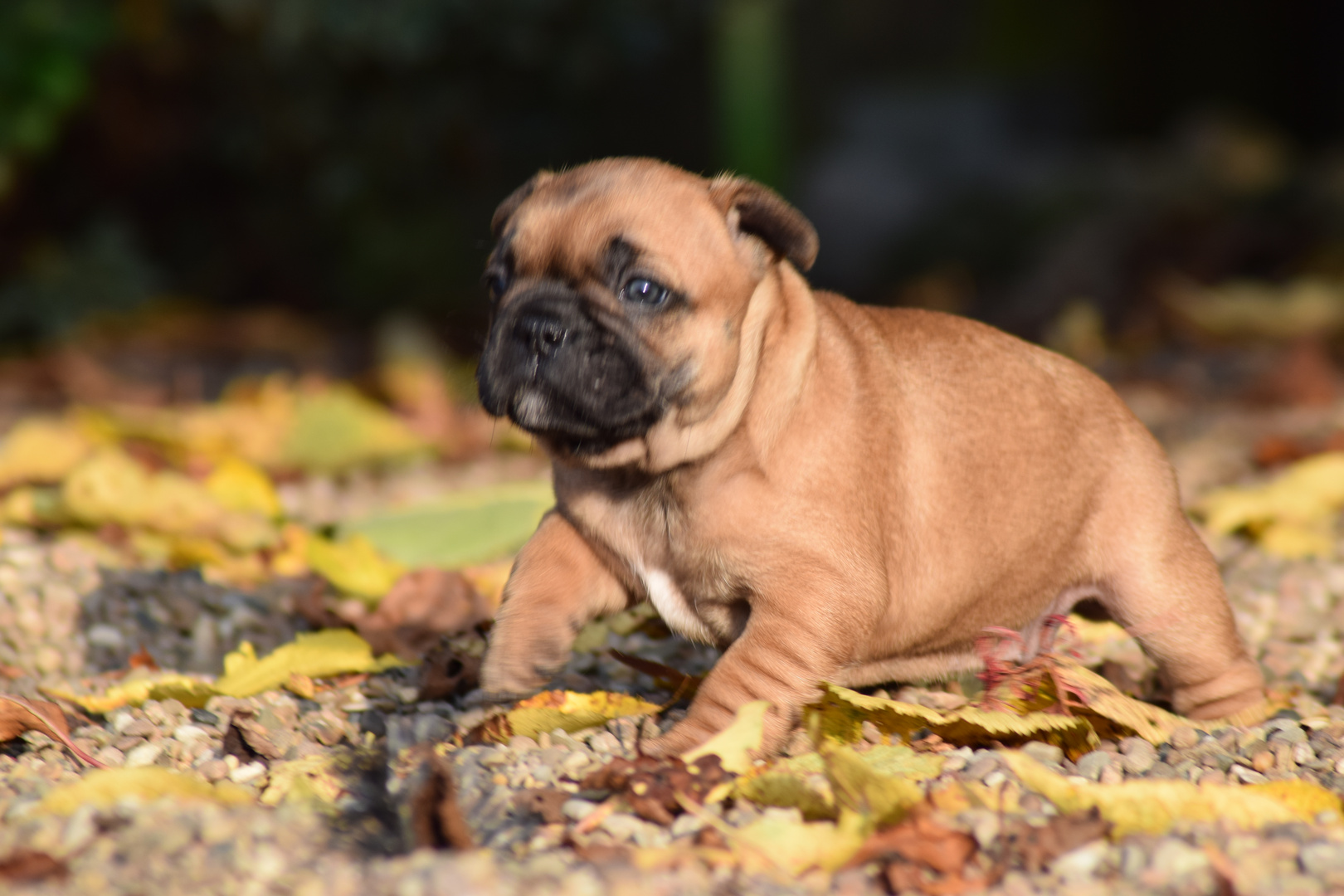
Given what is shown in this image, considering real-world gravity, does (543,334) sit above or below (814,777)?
above

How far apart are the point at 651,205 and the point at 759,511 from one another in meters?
0.72

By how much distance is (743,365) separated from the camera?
3.08 m

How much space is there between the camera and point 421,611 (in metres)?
3.94

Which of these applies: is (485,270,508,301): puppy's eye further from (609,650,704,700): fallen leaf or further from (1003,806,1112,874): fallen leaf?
(1003,806,1112,874): fallen leaf

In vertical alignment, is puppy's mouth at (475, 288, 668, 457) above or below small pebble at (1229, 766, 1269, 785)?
above

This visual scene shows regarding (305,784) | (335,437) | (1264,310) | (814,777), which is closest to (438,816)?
(305,784)

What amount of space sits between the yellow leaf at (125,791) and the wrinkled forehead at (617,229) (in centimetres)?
130

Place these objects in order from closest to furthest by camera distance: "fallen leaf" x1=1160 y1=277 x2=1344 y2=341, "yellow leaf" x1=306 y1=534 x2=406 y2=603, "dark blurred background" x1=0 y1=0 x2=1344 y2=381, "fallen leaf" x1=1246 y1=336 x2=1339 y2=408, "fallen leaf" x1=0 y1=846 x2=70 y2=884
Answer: "fallen leaf" x1=0 y1=846 x2=70 y2=884, "yellow leaf" x1=306 y1=534 x2=406 y2=603, "fallen leaf" x1=1246 y1=336 x2=1339 y2=408, "fallen leaf" x1=1160 y1=277 x2=1344 y2=341, "dark blurred background" x1=0 y1=0 x2=1344 y2=381

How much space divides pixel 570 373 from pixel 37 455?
3440 mm

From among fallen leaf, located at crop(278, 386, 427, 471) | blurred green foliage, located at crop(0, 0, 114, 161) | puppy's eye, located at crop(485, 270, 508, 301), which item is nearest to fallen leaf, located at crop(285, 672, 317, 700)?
puppy's eye, located at crop(485, 270, 508, 301)

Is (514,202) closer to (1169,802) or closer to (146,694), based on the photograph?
(146,694)

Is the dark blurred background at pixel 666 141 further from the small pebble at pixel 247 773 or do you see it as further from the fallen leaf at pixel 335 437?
the small pebble at pixel 247 773

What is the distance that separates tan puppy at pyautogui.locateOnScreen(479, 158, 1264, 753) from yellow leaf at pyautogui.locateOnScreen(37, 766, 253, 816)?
2.47 ft

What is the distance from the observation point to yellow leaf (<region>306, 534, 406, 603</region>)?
13.8 feet
